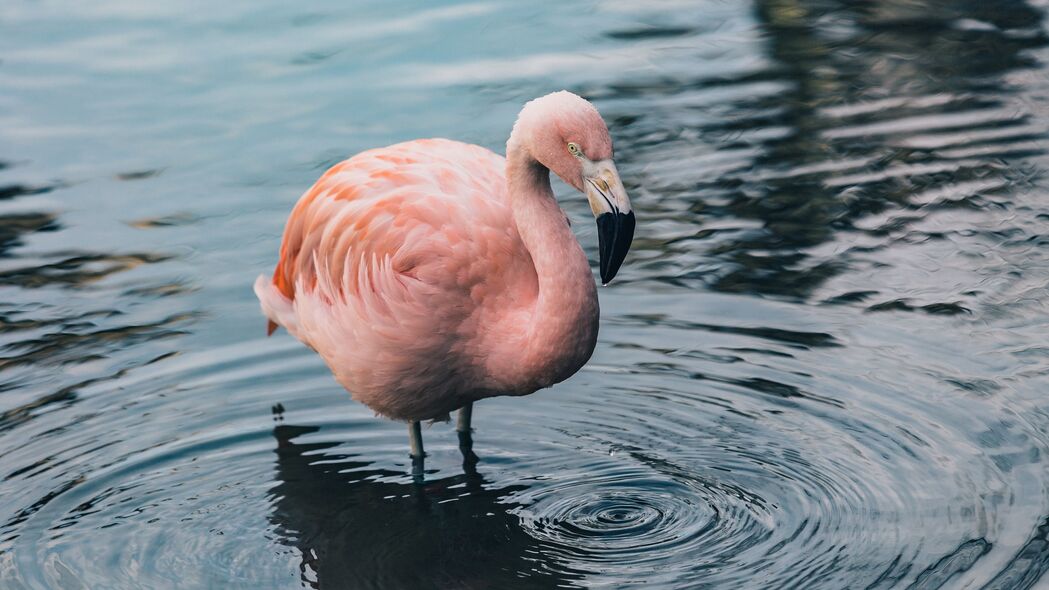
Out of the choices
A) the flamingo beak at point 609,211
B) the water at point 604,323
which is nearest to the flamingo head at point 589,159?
the flamingo beak at point 609,211

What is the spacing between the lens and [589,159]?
4992 millimetres

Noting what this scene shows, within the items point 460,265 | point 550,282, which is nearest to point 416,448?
point 460,265

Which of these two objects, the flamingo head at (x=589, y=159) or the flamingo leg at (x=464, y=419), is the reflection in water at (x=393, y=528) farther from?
the flamingo head at (x=589, y=159)

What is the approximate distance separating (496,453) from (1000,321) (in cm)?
234

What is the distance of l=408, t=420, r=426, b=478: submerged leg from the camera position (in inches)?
236

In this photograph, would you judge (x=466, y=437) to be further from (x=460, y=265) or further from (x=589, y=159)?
(x=589, y=159)

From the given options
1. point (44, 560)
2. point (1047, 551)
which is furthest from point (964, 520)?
point (44, 560)

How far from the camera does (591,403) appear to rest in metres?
6.32

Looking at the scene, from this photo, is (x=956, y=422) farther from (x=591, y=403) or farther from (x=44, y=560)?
(x=44, y=560)

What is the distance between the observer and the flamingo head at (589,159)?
4930 millimetres

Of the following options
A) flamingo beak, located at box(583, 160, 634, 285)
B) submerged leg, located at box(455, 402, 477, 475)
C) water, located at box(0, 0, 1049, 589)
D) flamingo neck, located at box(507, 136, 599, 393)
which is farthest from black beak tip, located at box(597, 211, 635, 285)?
submerged leg, located at box(455, 402, 477, 475)

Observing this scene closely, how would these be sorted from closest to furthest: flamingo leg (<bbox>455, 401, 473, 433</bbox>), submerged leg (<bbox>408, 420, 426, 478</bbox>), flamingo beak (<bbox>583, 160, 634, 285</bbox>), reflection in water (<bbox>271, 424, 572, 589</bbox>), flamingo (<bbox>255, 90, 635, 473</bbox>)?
flamingo beak (<bbox>583, 160, 634, 285</bbox>)
flamingo (<bbox>255, 90, 635, 473</bbox>)
reflection in water (<bbox>271, 424, 572, 589</bbox>)
submerged leg (<bbox>408, 420, 426, 478</bbox>)
flamingo leg (<bbox>455, 401, 473, 433</bbox>)

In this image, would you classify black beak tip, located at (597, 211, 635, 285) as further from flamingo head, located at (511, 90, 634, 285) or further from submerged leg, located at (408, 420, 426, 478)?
submerged leg, located at (408, 420, 426, 478)

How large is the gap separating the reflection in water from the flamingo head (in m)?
1.10
